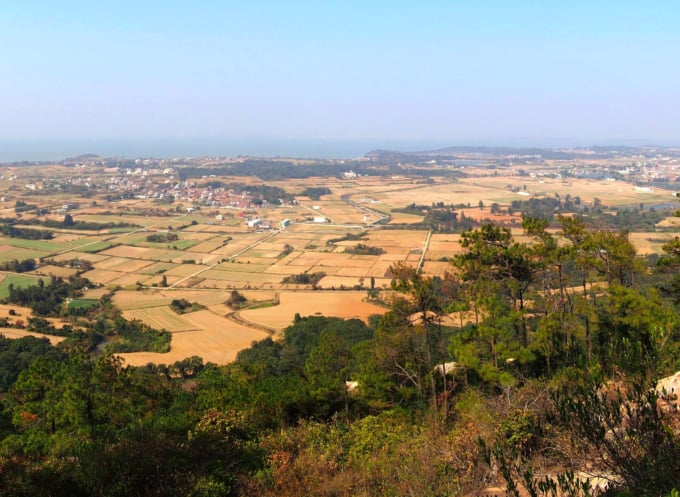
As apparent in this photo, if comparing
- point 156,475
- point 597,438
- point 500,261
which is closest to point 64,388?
point 156,475

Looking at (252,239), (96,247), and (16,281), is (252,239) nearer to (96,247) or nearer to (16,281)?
(96,247)

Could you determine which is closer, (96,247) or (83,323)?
(83,323)

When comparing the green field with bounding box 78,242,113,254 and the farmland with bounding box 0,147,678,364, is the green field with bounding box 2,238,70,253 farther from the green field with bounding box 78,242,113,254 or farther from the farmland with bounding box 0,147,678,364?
the green field with bounding box 78,242,113,254

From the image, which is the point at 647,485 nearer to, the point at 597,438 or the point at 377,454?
the point at 597,438

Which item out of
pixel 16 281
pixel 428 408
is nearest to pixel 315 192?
pixel 16 281

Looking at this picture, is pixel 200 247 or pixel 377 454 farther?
pixel 200 247

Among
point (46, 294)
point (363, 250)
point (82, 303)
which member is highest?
point (363, 250)

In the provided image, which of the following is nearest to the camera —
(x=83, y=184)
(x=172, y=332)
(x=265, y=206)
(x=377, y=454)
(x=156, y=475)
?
(x=156, y=475)
